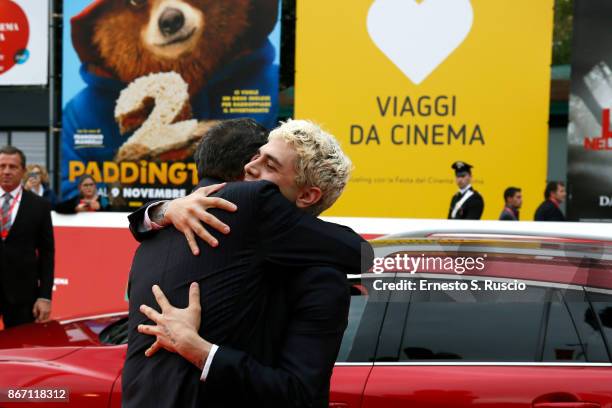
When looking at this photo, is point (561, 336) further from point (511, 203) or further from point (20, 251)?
point (511, 203)

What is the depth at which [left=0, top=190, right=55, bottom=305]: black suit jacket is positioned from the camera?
4.94 meters

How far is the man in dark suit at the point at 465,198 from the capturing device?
6.24 meters

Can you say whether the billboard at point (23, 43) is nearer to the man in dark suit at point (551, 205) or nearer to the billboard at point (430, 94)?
the billboard at point (430, 94)

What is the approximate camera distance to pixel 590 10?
6.15 m

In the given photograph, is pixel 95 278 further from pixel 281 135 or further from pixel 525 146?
pixel 281 135

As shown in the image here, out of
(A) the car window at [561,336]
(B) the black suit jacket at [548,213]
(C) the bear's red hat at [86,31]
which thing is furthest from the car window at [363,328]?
(C) the bear's red hat at [86,31]

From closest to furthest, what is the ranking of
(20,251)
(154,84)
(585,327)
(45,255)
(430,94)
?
(585,327) < (20,251) < (45,255) < (430,94) < (154,84)

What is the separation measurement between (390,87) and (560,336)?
165 inches

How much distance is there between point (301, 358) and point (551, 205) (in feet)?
16.9

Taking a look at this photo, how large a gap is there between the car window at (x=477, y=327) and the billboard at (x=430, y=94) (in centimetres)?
364

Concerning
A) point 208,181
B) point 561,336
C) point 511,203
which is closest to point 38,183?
point 511,203

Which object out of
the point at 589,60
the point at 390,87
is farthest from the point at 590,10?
the point at 390,87

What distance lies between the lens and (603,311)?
8.62 feet

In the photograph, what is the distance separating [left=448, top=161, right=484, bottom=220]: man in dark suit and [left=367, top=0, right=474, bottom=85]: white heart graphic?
883 millimetres
